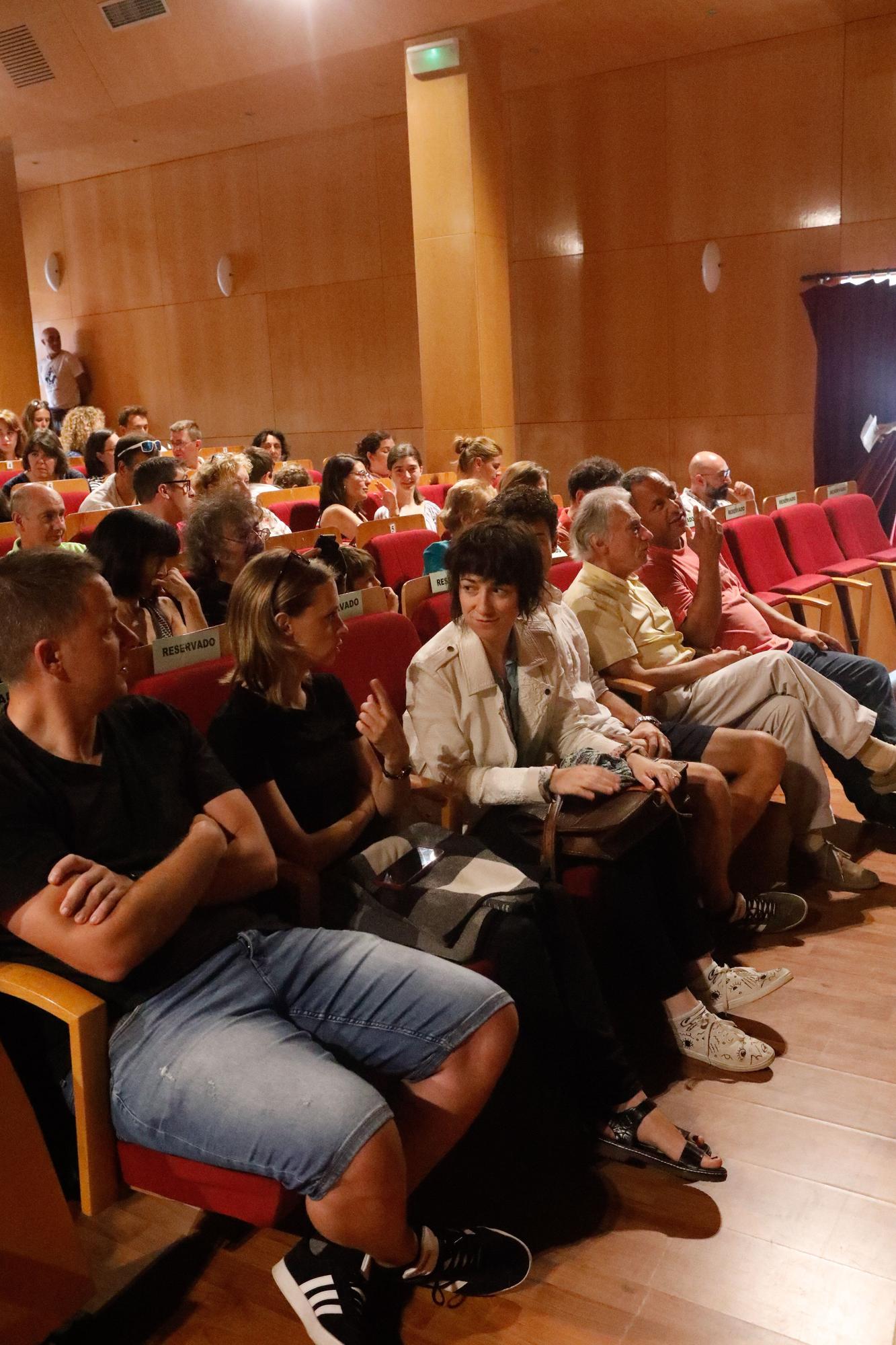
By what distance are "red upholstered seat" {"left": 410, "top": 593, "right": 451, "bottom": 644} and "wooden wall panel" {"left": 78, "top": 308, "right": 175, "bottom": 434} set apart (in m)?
8.35

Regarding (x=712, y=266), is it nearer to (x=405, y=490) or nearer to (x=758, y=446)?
(x=758, y=446)

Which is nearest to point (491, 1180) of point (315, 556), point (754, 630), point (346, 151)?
point (315, 556)

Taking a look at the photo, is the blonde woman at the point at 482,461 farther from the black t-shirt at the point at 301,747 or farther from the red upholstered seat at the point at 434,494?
the black t-shirt at the point at 301,747

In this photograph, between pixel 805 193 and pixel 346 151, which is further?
pixel 346 151

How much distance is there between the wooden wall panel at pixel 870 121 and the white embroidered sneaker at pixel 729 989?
6106 mm

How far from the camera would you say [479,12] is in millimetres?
6508

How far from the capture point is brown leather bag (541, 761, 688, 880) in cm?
198

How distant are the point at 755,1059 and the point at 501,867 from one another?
0.64 m

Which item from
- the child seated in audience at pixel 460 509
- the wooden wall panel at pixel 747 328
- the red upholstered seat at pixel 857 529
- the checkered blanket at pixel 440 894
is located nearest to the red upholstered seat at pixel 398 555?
the child seated in audience at pixel 460 509

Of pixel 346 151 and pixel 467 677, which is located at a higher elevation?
pixel 346 151

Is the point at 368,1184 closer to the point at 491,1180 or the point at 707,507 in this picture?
the point at 491,1180

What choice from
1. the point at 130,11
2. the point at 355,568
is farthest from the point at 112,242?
the point at 355,568

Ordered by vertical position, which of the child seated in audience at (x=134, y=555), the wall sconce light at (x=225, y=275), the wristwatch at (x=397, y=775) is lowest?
Result: the wristwatch at (x=397, y=775)

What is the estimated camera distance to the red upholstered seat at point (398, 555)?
390cm
